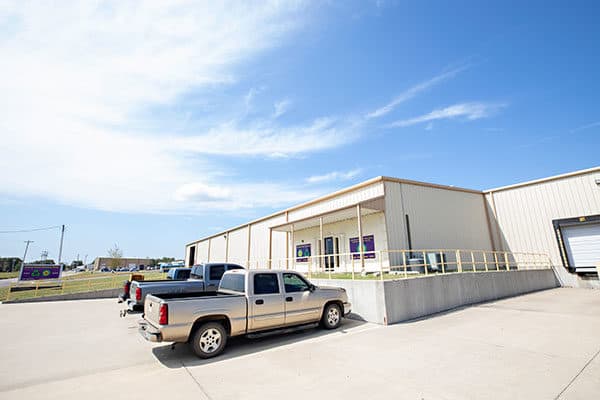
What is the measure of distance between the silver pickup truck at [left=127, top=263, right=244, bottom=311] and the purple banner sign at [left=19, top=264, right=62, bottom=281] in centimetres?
1374

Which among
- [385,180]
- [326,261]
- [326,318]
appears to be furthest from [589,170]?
[326,318]

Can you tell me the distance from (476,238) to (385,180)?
28.4ft

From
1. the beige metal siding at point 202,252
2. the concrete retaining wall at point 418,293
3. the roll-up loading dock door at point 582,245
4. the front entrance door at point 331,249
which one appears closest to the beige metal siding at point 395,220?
the concrete retaining wall at point 418,293

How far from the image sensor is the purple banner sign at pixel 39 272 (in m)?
18.4

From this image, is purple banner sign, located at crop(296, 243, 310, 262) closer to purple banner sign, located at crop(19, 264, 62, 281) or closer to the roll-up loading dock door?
the roll-up loading dock door

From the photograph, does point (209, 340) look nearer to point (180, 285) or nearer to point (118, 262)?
point (180, 285)

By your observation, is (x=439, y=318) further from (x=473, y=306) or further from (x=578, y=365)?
(x=578, y=365)

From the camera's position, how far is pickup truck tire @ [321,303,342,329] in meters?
7.72

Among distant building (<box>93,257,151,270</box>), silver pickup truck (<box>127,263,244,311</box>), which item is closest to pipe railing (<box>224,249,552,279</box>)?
silver pickup truck (<box>127,263,244,311</box>)

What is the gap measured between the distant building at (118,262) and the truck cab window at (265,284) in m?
80.4

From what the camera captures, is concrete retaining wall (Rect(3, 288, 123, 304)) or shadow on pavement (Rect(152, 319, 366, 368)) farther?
concrete retaining wall (Rect(3, 288, 123, 304))

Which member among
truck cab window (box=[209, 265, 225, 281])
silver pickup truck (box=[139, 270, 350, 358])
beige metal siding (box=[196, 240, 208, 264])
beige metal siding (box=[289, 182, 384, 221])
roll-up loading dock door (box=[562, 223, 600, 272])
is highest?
beige metal siding (box=[289, 182, 384, 221])

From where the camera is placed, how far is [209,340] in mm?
5770

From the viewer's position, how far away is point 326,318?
25.3ft
